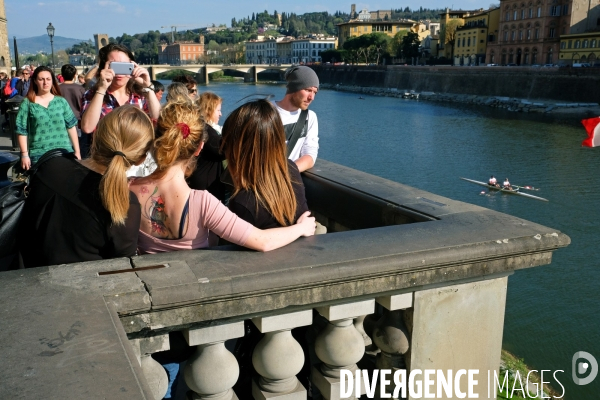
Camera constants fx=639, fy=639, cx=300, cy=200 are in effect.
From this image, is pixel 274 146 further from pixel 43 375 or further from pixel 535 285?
pixel 535 285

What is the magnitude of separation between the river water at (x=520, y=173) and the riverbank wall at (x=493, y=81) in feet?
15.0

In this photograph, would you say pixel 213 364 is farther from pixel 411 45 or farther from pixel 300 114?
pixel 411 45

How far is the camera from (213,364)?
151cm

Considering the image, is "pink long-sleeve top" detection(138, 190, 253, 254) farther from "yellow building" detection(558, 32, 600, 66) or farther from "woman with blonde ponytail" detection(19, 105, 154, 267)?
"yellow building" detection(558, 32, 600, 66)

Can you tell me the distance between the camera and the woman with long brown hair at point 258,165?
1817mm

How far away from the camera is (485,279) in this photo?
1.82m

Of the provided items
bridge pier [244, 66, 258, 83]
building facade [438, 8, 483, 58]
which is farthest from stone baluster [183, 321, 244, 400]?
bridge pier [244, 66, 258, 83]

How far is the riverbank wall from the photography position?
127 ft

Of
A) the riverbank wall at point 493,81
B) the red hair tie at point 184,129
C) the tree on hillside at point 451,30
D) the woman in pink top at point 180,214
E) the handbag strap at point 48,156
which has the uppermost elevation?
the tree on hillside at point 451,30

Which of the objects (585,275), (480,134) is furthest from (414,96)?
(585,275)

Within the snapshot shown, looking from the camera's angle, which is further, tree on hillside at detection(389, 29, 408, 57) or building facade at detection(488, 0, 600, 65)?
tree on hillside at detection(389, 29, 408, 57)

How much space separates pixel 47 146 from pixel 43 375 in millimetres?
3049

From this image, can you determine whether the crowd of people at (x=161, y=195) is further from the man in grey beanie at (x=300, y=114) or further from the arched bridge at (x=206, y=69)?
the arched bridge at (x=206, y=69)

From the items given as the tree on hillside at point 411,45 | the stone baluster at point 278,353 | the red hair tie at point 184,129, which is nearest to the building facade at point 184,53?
the tree on hillside at point 411,45
